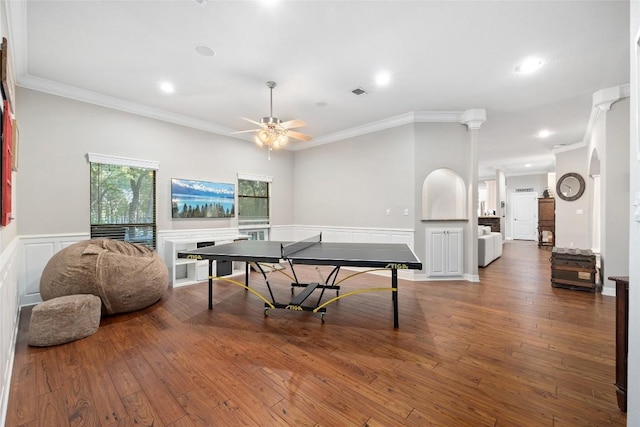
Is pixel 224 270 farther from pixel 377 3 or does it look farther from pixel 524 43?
pixel 524 43

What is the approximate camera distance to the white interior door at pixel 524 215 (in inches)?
451

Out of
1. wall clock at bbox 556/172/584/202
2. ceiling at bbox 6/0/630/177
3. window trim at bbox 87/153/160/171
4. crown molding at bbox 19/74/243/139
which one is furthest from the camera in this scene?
wall clock at bbox 556/172/584/202

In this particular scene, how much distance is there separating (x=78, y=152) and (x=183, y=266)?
2355mm

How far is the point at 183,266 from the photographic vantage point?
4941mm

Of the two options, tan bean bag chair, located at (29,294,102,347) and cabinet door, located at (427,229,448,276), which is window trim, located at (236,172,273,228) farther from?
cabinet door, located at (427,229,448,276)

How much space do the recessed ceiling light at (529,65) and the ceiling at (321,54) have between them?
0.27ft

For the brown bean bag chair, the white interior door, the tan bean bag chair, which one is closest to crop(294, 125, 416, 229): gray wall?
the brown bean bag chair

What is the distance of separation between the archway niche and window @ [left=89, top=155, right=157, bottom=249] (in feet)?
16.5

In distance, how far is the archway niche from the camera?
524cm

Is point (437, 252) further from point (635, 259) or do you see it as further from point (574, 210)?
point (574, 210)

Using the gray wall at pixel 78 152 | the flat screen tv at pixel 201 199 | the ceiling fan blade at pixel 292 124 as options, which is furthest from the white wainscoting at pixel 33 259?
the ceiling fan blade at pixel 292 124

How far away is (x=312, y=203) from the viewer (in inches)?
264

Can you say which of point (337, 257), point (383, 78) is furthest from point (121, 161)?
point (383, 78)

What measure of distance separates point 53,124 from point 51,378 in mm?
3449
